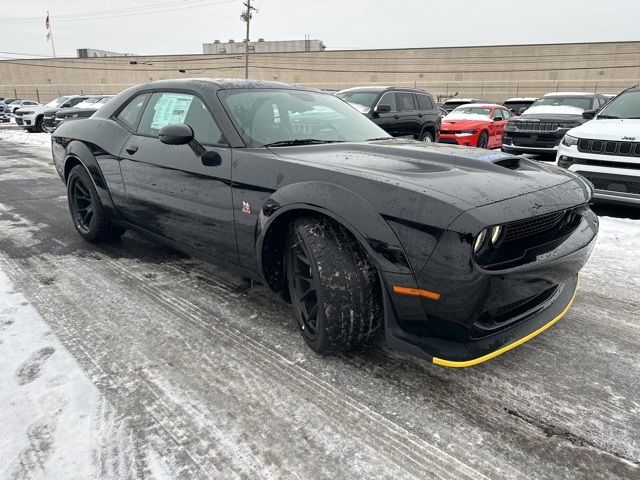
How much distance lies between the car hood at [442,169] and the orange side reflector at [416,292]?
0.38 m

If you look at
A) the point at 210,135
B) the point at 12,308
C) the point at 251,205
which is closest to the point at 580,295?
the point at 251,205

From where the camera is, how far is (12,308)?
2855mm

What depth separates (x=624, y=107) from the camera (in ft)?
19.9

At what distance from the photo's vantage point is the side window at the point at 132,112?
11.7 ft

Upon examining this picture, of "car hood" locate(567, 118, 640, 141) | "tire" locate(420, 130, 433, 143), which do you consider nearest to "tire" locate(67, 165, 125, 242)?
"car hood" locate(567, 118, 640, 141)

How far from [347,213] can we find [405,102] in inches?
338

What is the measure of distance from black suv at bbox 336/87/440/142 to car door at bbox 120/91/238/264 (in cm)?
588

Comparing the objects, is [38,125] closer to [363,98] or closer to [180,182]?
[363,98]

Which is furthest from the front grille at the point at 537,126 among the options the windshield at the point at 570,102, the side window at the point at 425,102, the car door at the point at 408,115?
the car door at the point at 408,115

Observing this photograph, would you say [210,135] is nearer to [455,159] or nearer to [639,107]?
[455,159]

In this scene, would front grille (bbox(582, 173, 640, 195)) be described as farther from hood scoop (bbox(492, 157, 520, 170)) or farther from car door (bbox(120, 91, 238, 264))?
car door (bbox(120, 91, 238, 264))

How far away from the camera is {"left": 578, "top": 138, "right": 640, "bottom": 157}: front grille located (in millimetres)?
4953

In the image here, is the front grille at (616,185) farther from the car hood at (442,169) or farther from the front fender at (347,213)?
the front fender at (347,213)

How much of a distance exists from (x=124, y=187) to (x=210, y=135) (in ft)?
3.77
